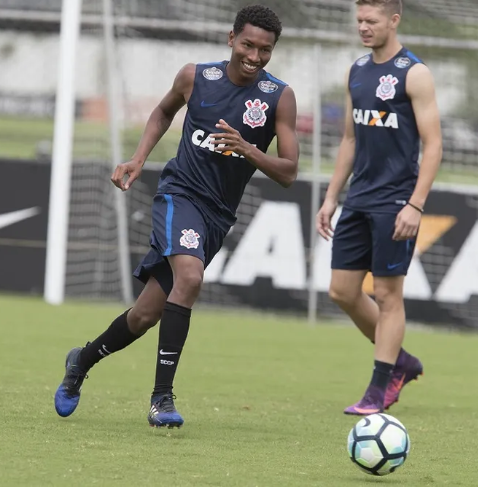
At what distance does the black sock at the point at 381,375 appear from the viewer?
22.9ft

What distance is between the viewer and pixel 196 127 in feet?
20.7

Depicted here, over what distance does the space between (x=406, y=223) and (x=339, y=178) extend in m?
0.77

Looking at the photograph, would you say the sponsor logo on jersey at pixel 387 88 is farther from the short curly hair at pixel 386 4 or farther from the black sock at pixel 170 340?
the black sock at pixel 170 340

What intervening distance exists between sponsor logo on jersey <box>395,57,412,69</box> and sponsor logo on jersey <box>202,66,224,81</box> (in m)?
1.15

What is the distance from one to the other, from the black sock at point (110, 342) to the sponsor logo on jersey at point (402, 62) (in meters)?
2.07

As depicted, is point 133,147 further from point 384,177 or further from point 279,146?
point 279,146

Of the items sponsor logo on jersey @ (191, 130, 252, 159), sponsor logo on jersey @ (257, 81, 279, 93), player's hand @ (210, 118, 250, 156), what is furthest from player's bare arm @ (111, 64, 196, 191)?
player's hand @ (210, 118, 250, 156)

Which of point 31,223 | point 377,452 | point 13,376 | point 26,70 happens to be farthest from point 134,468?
point 26,70

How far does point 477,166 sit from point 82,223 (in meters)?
4.30

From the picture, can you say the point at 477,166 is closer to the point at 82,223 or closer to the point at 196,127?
the point at 82,223

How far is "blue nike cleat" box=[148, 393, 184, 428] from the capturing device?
5793 mm

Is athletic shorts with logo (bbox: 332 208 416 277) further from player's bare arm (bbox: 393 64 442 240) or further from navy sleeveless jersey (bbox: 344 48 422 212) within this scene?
player's bare arm (bbox: 393 64 442 240)

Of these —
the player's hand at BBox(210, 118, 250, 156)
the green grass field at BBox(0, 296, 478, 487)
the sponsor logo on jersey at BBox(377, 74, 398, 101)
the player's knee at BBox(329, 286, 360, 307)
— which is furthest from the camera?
the player's knee at BBox(329, 286, 360, 307)

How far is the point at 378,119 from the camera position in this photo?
7004 mm
